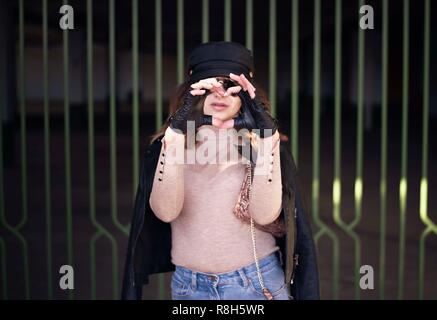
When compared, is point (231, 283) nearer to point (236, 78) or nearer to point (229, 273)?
point (229, 273)

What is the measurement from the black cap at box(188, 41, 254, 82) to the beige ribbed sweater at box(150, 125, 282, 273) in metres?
0.17

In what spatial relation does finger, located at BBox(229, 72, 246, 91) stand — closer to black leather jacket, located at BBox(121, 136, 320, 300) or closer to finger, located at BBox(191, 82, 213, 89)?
finger, located at BBox(191, 82, 213, 89)

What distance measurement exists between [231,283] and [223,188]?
0.28 m

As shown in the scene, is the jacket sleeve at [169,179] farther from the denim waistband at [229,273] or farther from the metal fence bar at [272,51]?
the metal fence bar at [272,51]

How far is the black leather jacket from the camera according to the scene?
2.18 metres

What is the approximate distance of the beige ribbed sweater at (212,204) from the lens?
2039 mm

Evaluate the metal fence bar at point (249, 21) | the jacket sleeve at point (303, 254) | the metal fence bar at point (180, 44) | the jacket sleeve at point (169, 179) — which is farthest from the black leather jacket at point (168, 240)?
the metal fence bar at point (249, 21)

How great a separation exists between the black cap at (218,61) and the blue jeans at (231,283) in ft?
1.88

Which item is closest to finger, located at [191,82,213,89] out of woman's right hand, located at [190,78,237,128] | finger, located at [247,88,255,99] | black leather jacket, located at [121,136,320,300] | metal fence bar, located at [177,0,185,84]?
woman's right hand, located at [190,78,237,128]

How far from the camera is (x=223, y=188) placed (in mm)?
2115

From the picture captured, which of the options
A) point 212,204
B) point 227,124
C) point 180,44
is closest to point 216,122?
point 227,124

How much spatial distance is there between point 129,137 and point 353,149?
5.79 metres
